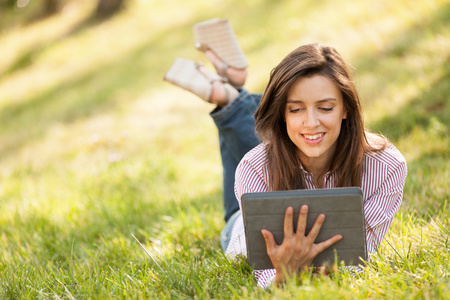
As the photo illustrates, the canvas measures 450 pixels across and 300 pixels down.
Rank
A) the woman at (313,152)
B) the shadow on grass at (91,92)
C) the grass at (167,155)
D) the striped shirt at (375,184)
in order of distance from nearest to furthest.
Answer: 1. the woman at (313,152)
2. the grass at (167,155)
3. the striped shirt at (375,184)
4. the shadow on grass at (91,92)

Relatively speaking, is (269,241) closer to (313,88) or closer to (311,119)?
(311,119)

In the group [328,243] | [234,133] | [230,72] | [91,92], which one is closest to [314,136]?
[328,243]

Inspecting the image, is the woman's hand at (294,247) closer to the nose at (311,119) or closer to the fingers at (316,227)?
the fingers at (316,227)

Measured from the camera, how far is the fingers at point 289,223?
182cm

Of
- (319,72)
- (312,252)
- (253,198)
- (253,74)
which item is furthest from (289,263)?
(253,74)

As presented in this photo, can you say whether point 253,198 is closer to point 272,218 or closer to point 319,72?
point 272,218

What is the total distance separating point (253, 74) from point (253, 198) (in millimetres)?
5360

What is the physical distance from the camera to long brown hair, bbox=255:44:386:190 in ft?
6.66

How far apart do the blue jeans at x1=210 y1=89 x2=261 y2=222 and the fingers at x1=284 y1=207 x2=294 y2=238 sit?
108cm

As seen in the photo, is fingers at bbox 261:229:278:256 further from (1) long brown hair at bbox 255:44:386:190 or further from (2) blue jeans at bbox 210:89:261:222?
(2) blue jeans at bbox 210:89:261:222

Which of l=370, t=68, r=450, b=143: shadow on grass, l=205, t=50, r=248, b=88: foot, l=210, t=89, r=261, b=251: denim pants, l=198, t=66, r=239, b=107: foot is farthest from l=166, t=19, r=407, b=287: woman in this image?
l=370, t=68, r=450, b=143: shadow on grass

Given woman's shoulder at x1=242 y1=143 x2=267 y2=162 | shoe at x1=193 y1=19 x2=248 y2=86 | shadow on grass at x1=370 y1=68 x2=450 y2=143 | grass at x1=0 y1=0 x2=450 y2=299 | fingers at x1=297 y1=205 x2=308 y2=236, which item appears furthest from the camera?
shadow on grass at x1=370 y1=68 x2=450 y2=143

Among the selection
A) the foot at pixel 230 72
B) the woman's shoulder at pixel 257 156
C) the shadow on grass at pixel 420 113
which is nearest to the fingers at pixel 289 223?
the woman's shoulder at pixel 257 156

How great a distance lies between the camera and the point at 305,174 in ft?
7.48
